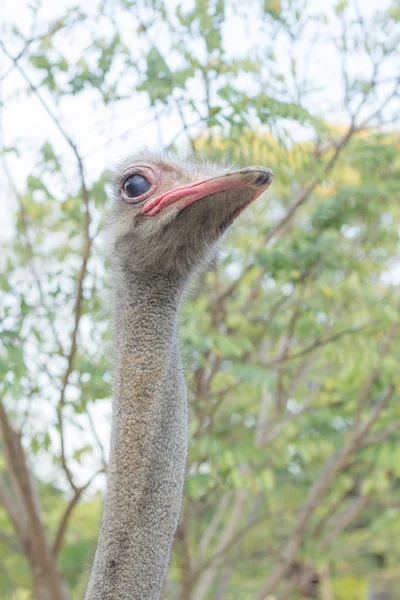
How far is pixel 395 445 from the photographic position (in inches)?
170

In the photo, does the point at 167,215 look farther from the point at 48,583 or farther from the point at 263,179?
the point at 48,583

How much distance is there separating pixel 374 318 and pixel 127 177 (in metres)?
2.83

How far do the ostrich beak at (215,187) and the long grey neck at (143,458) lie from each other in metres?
0.21

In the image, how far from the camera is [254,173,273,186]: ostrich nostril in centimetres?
146

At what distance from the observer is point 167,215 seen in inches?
68.5

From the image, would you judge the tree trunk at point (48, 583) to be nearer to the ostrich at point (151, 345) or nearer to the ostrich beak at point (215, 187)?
the ostrich at point (151, 345)

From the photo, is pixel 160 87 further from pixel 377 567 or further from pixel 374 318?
pixel 377 567

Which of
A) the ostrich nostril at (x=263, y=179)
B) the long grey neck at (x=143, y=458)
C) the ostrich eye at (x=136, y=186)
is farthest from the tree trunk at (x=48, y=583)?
the ostrich nostril at (x=263, y=179)

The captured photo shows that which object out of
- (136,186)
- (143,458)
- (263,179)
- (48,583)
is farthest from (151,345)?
(48,583)

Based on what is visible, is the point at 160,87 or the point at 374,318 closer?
the point at 160,87

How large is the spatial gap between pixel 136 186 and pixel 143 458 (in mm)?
618

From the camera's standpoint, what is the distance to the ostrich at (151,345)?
1619 millimetres

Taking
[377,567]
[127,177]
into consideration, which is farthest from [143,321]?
[377,567]

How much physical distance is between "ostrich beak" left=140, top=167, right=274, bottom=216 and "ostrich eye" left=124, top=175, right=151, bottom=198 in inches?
1.7
